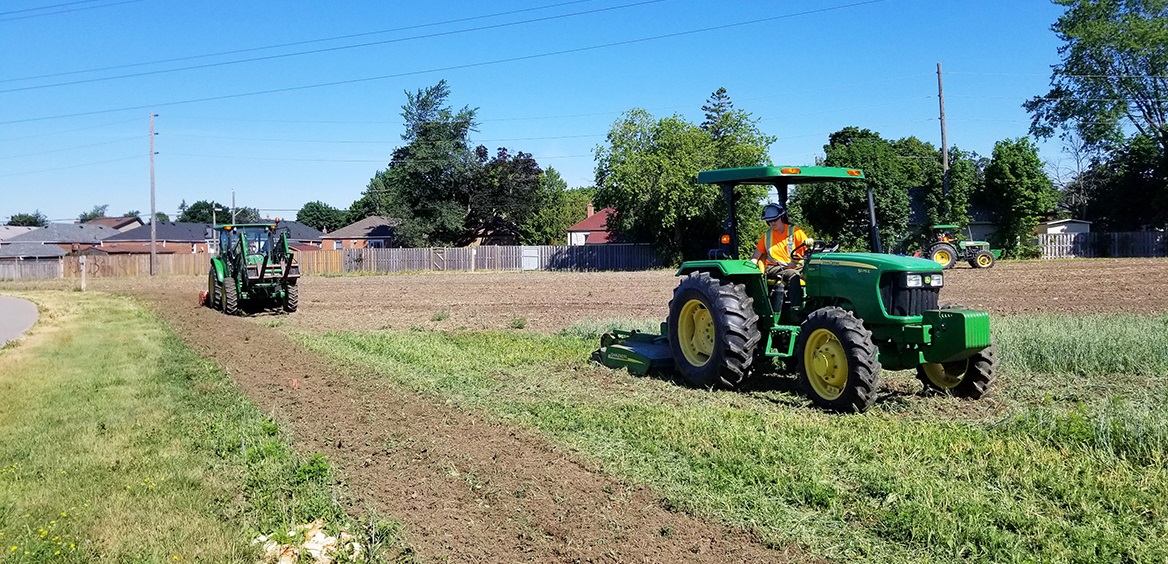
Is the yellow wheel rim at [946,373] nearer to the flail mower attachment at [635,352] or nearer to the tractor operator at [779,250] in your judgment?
the tractor operator at [779,250]

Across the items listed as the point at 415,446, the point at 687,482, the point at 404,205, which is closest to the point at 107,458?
the point at 415,446

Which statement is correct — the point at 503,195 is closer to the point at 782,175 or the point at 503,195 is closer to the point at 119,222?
the point at 782,175

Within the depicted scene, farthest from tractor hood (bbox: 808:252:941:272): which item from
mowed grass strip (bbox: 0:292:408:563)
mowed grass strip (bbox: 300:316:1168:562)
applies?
mowed grass strip (bbox: 0:292:408:563)

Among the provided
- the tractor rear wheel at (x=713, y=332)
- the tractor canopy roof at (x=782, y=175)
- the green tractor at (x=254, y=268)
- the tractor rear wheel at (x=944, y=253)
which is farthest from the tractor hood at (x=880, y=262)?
the tractor rear wheel at (x=944, y=253)

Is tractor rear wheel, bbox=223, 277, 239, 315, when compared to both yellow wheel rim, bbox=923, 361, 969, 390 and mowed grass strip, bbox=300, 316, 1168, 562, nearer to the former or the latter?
mowed grass strip, bbox=300, 316, 1168, 562

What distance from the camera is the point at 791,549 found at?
4211mm

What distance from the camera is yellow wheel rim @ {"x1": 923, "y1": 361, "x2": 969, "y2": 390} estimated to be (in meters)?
7.70

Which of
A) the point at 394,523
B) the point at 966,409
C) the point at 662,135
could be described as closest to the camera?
the point at 394,523

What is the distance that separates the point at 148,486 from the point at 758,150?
43327 millimetres

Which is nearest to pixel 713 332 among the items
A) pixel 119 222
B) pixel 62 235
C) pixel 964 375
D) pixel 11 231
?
pixel 964 375

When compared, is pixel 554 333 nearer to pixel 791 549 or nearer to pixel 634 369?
pixel 634 369

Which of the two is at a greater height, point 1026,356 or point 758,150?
point 758,150

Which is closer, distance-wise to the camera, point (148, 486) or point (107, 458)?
point (148, 486)

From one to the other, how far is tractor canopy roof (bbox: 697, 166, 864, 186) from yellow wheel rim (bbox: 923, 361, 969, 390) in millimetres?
1894
